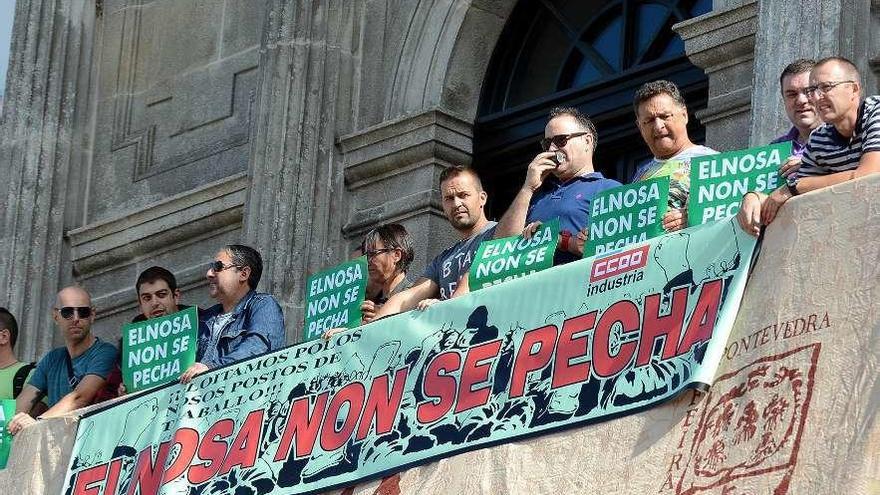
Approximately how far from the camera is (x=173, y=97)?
1587 centimetres

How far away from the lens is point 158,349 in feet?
36.6

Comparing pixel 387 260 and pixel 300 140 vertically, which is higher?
pixel 300 140

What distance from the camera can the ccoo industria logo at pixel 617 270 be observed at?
897 centimetres

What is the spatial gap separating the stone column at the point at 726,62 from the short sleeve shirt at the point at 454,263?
2.04 m

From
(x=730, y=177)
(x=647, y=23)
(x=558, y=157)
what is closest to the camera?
(x=730, y=177)

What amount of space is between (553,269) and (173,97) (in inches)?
277

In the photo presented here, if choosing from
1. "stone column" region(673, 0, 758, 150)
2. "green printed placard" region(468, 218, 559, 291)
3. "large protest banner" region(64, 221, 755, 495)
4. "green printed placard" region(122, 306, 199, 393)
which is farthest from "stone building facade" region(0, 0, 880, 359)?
"large protest banner" region(64, 221, 755, 495)

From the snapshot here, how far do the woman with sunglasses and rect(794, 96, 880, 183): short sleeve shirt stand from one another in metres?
2.75

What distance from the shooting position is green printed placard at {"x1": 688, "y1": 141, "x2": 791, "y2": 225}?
28.7ft

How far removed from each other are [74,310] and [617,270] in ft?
13.3

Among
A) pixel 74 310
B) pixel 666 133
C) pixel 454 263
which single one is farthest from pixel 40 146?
pixel 666 133

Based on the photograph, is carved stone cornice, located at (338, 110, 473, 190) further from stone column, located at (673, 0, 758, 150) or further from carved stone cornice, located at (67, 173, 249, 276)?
stone column, located at (673, 0, 758, 150)

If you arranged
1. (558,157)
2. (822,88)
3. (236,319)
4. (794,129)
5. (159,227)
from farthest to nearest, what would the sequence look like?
(159,227)
(236,319)
(558,157)
(794,129)
(822,88)

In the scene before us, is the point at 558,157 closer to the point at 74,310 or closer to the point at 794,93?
the point at 794,93
